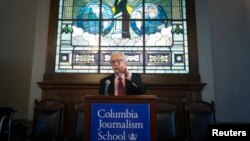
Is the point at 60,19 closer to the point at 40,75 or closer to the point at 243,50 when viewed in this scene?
the point at 40,75

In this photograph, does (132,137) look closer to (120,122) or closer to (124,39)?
(120,122)

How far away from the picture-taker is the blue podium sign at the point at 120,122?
85.4 inches

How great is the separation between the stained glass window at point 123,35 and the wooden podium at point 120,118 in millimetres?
2368

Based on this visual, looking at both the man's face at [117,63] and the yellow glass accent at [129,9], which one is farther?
the yellow glass accent at [129,9]

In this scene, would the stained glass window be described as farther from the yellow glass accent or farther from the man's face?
the man's face

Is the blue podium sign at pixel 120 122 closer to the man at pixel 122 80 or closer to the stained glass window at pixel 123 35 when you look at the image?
the man at pixel 122 80

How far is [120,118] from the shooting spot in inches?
86.7

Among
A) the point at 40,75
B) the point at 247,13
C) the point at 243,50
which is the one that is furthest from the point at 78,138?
the point at 247,13

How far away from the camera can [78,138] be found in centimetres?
387

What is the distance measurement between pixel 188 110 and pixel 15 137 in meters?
2.50

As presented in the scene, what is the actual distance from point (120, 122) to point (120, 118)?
32mm

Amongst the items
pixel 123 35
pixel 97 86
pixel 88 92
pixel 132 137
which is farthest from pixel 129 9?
pixel 132 137

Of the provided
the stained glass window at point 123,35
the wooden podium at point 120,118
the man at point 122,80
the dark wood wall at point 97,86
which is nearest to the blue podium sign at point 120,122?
the wooden podium at point 120,118

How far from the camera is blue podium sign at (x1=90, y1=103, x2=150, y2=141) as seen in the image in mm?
2168
